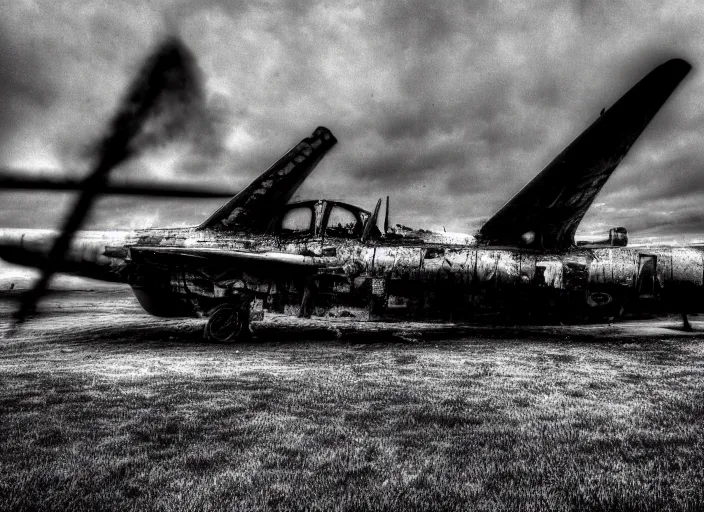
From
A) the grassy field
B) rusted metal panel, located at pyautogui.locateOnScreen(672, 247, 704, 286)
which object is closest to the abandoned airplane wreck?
rusted metal panel, located at pyautogui.locateOnScreen(672, 247, 704, 286)

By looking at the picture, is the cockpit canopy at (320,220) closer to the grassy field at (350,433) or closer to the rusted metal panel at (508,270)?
the rusted metal panel at (508,270)

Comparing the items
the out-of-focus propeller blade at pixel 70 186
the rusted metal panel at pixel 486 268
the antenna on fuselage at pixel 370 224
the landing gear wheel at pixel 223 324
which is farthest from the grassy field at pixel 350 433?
the antenna on fuselage at pixel 370 224

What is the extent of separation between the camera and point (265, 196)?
773 cm

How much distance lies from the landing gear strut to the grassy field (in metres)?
1.77

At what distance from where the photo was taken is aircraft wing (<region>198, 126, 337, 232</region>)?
25.2 feet

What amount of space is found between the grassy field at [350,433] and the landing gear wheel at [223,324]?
176 cm

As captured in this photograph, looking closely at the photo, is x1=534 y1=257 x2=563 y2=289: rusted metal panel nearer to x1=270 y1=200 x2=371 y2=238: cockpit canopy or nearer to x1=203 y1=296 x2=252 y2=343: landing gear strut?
x1=270 y1=200 x2=371 y2=238: cockpit canopy

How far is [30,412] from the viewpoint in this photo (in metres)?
2.79

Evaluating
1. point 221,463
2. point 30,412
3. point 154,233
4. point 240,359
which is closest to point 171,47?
point 221,463

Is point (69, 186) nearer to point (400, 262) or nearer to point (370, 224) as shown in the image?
point (400, 262)

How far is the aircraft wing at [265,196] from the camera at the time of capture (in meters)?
7.68

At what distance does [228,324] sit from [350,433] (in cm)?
471

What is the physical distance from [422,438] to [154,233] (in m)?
6.96

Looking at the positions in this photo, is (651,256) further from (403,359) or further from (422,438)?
(422,438)
